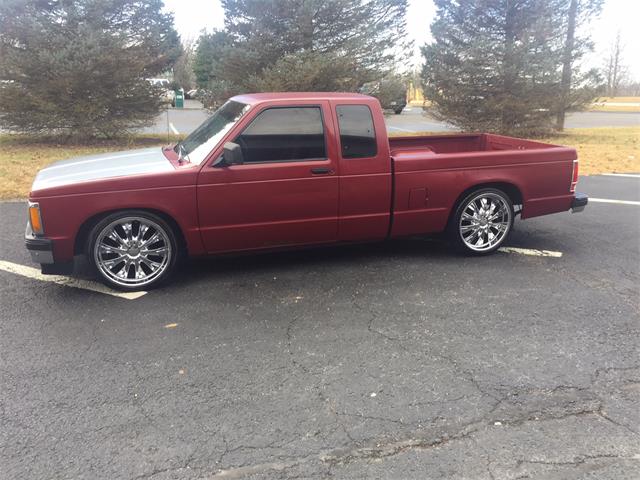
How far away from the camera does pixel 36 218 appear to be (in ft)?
14.5

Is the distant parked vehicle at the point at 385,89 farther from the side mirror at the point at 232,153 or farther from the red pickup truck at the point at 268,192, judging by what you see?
the side mirror at the point at 232,153

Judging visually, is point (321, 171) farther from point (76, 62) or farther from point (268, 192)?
point (76, 62)

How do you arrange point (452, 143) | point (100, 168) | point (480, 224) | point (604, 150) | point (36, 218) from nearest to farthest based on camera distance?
point (36, 218), point (100, 168), point (480, 224), point (452, 143), point (604, 150)

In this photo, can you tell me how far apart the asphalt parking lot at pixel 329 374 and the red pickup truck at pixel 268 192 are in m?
0.38

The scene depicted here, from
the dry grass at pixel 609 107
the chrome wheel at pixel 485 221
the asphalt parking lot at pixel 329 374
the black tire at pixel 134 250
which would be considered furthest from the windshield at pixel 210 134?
the dry grass at pixel 609 107

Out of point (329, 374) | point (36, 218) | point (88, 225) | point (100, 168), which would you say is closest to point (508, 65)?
point (100, 168)

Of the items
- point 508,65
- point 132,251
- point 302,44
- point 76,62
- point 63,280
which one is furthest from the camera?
point 508,65

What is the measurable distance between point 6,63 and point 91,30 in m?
2.21

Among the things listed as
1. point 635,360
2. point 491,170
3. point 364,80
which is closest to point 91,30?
point 364,80

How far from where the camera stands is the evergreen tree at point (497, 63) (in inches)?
653

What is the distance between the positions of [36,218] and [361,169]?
2.88m

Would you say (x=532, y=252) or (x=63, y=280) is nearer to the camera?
(x=63, y=280)

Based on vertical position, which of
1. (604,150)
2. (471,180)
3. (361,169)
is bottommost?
(604,150)

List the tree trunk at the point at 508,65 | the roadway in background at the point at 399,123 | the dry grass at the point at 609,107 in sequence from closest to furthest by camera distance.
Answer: the tree trunk at the point at 508,65
the dry grass at the point at 609,107
the roadway in background at the point at 399,123
